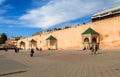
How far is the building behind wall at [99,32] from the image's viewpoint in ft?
99.9

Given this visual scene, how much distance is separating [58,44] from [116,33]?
19.7 m

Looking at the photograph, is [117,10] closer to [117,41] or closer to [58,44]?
[117,41]

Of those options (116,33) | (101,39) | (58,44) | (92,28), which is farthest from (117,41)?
(58,44)

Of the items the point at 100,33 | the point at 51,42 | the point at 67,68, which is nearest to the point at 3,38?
the point at 51,42

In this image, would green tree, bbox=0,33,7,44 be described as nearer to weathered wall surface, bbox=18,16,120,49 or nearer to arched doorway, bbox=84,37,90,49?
weathered wall surface, bbox=18,16,120,49

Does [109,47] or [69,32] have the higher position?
[69,32]

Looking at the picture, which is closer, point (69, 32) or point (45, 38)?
point (69, 32)

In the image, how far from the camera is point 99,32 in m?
33.9

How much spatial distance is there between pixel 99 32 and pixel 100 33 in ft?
0.99

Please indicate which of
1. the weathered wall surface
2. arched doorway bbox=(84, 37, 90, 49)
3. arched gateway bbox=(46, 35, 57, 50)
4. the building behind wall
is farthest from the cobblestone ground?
arched gateway bbox=(46, 35, 57, 50)

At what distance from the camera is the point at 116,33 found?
29938 millimetres

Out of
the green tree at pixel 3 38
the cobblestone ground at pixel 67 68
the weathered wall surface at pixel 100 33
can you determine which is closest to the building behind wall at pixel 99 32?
the weathered wall surface at pixel 100 33

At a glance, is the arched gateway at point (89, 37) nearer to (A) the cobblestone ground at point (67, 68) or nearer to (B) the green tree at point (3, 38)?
(A) the cobblestone ground at point (67, 68)

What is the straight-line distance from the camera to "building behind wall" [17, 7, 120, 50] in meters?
30.4
